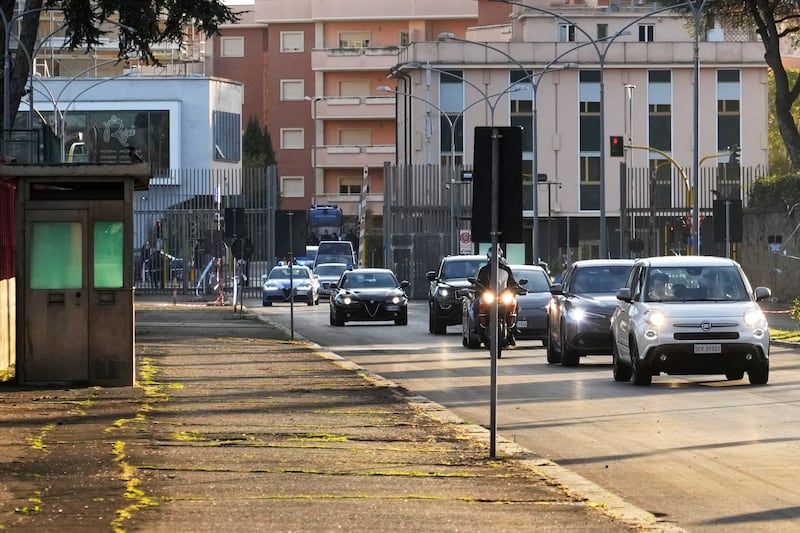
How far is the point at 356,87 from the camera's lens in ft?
414

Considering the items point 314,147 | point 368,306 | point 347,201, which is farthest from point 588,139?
point 368,306

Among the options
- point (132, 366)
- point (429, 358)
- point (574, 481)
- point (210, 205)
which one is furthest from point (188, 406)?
point (210, 205)

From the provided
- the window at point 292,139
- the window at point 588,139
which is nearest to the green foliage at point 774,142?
the window at point 588,139

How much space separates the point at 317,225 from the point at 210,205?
3827cm

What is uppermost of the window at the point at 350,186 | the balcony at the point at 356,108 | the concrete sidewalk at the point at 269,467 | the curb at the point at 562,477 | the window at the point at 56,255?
the balcony at the point at 356,108

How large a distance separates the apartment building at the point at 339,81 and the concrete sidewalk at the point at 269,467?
330 feet

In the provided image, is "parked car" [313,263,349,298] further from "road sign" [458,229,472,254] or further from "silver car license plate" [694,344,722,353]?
"silver car license plate" [694,344,722,353]

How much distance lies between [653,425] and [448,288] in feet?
76.5

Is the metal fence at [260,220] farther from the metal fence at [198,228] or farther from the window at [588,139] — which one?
the window at [588,139]

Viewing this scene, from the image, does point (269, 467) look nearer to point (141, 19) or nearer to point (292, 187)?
point (141, 19)

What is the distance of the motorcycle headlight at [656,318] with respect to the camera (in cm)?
2341

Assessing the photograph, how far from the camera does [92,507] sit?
1089cm

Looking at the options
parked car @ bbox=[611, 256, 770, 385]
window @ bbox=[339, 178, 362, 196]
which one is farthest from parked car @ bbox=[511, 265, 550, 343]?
window @ bbox=[339, 178, 362, 196]

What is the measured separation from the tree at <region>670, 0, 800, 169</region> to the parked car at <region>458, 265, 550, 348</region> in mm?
20370
